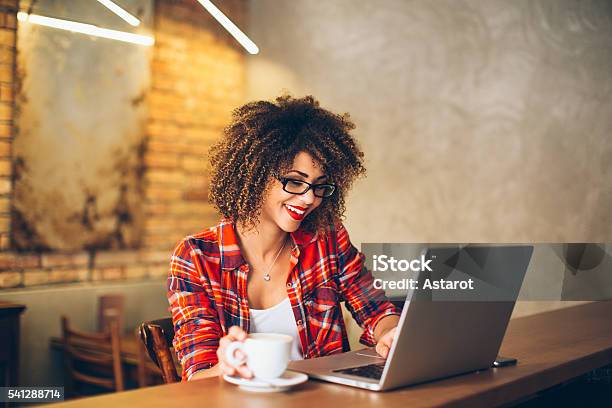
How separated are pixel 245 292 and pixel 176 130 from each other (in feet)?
9.05

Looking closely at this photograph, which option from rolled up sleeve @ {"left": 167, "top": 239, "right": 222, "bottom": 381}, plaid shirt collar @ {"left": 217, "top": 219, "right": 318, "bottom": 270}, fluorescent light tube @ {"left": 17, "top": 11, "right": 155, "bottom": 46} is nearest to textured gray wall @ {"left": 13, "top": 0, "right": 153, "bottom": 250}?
fluorescent light tube @ {"left": 17, "top": 11, "right": 155, "bottom": 46}

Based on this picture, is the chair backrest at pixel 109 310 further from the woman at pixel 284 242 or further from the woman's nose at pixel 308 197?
the woman's nose at pixel 308 197

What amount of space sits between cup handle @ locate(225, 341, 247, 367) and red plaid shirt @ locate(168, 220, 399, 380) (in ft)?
1.25

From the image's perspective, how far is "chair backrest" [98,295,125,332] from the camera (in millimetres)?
3936

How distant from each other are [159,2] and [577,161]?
261cm

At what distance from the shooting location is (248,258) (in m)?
1.97

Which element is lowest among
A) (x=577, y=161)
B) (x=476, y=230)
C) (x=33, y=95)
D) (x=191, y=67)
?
(x=476, y=230)

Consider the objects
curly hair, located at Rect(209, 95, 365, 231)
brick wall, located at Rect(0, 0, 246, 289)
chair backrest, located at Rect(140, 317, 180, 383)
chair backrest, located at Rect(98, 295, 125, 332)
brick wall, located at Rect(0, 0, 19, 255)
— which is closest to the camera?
chair backrest, located at Rect(140, 317, 180, 383)

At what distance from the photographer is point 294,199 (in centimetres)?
189

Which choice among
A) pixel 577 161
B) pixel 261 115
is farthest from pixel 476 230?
pixel 261 115

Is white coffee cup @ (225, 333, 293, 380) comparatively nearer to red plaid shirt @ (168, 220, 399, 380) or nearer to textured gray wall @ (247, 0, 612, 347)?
red plaid shirt @ (168, 220, 399, 380)

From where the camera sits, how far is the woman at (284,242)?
1840 mm

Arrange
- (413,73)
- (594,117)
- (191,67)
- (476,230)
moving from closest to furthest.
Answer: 1. (594,117)
2. (476,230)
3. (413,73)
4. (191,67)

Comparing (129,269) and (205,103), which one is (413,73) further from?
(129,269)
